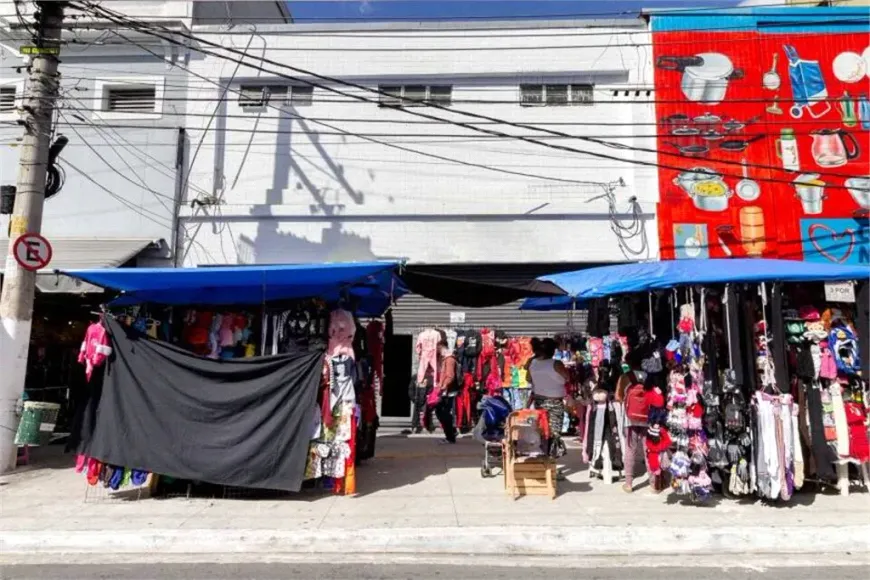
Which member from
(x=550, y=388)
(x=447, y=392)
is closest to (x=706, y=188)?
(x=447, y=392)

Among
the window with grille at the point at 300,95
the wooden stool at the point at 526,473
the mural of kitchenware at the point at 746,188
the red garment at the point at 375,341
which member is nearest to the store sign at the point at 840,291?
the wooden stool at the point at 526,473

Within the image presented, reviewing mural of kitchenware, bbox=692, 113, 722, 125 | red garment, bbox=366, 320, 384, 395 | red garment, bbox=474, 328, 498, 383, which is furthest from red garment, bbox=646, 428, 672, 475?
mural of kitchenware, bbox=692, 113, 722, 125

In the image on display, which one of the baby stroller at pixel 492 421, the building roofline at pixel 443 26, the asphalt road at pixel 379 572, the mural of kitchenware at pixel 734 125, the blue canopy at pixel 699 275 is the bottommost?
the asphalt road at pixel 379 572

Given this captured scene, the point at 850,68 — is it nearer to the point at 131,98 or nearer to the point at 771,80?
the point at 771,80

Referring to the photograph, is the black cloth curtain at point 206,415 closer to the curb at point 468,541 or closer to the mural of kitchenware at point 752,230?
the curb at point 468,541

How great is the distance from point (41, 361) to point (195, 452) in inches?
309

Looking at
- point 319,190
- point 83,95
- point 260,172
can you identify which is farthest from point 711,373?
point 83,95

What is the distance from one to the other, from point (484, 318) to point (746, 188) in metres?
6.59

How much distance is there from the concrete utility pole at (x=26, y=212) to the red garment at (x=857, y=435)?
11.5m

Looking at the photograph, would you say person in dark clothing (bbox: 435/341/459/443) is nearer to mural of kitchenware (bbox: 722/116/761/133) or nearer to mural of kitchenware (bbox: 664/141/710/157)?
mural of kitchenware (bbox: 664/141/710/157)

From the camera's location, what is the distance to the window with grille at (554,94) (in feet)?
44.6

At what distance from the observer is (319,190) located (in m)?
13.5

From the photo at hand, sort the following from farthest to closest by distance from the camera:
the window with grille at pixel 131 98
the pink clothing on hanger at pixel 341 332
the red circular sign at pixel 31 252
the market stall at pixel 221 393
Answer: the window with grille at pixel 131 98 → the red circular sign at pixel 31 252 → the pink clothing on hanger at pixel 341 332 → the market stall at pixel 221 393

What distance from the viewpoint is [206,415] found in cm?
708
